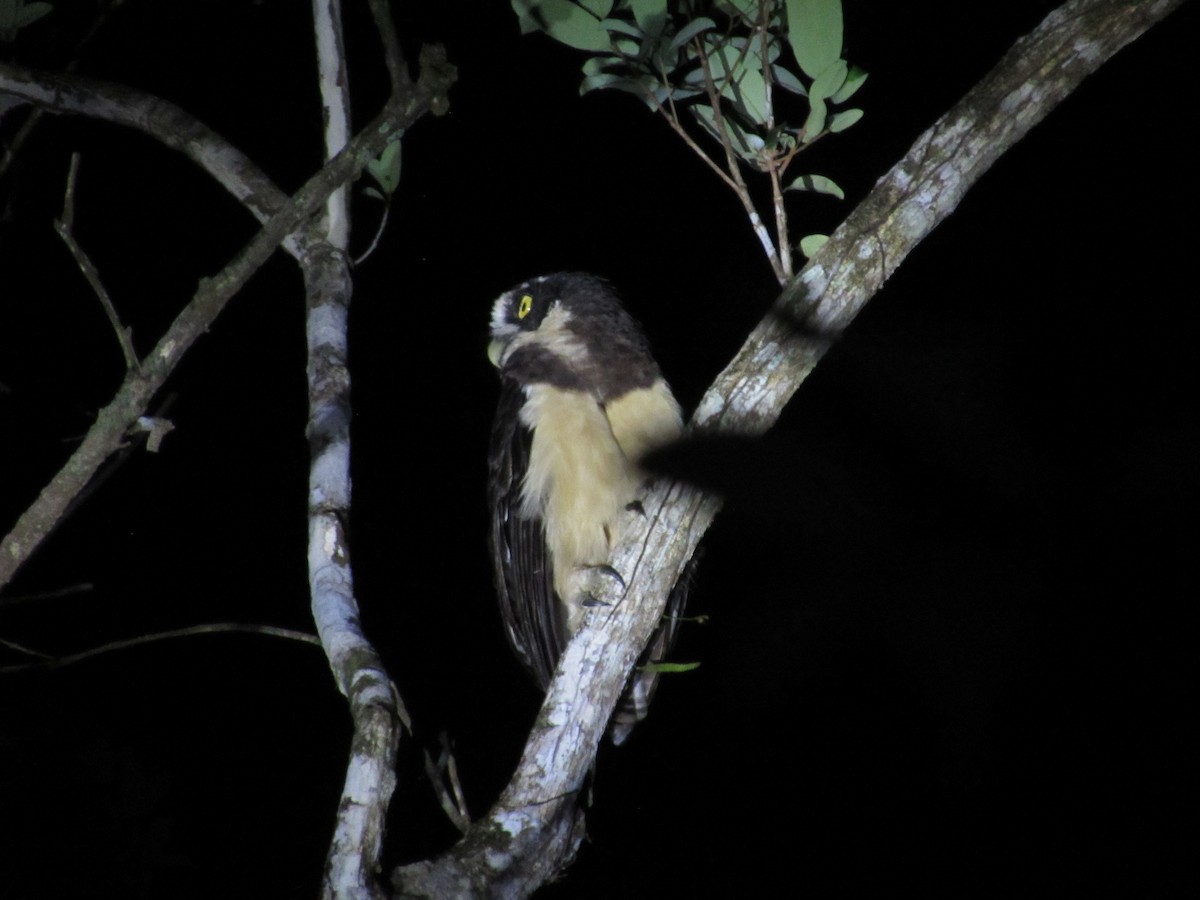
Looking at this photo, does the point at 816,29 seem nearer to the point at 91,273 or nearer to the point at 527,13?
the point at 527,13

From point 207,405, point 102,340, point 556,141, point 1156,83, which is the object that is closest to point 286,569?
point 207,405

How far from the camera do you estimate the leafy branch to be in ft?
6.76

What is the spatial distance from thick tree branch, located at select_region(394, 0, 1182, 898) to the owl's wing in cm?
88

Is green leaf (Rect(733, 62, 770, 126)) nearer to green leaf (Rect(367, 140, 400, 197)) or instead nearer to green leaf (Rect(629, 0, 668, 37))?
green leaf (Rect(629, 0, 668, 37))

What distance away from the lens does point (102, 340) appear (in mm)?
4297

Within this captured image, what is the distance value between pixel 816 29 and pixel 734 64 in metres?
0.22

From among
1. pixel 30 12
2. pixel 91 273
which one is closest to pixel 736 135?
pixel 91 273

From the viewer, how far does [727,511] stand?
14.4ft

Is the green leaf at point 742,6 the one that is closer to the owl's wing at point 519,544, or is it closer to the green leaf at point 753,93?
the green leaf at point 753,93

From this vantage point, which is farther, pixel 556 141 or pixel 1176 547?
pixel 556 141

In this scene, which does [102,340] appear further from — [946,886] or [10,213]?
[946,886]

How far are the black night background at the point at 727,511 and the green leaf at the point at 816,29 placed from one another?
109 inches

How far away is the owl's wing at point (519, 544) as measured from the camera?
2.88 meters

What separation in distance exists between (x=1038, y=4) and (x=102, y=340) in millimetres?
4674
